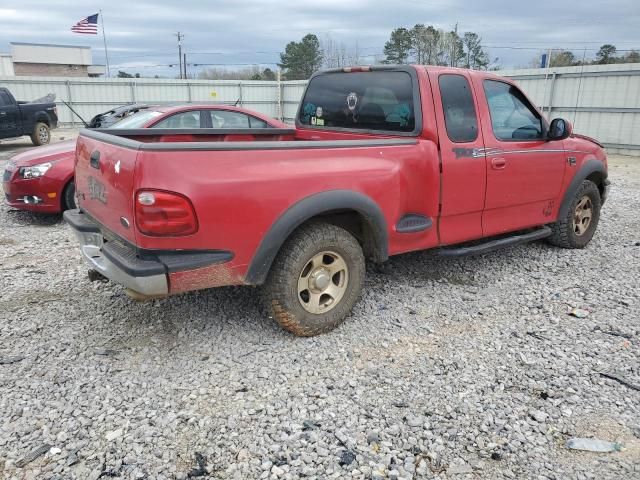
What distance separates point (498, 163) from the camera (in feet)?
15.0

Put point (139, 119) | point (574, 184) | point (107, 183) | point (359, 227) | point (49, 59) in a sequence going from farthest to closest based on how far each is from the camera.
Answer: point (49, 59) < point (139, 119) < point (574, 184) < point (359, 227) < point (107, 183)

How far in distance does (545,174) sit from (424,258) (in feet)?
4.69

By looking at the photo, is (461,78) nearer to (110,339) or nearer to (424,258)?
(424,258)

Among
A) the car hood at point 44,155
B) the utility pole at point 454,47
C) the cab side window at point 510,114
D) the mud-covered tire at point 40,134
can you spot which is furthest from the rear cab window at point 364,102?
the utility pole at point 454,47

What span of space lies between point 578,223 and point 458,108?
8.15ft

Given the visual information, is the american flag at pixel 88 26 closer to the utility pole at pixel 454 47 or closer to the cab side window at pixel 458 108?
the utility pole at pixel 454 47

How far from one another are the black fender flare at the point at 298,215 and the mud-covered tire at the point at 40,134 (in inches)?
583

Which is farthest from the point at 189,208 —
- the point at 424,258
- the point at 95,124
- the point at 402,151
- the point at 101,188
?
the point at 95,124

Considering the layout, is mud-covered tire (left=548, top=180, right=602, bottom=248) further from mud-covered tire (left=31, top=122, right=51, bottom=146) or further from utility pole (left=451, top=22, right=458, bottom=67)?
utility pole (left=451, top=22, right=458, bottom=67)

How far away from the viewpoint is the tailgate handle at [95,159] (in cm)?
342

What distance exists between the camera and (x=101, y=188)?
3396 millimetres

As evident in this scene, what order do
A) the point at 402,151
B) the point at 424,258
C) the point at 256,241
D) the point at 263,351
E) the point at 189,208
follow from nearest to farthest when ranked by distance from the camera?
the point at 189,208 → the point at 256,241 → the point at 263,351 → the point at 402,151 → the point at 424,258

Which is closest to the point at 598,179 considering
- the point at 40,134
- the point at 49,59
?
the point at 40,134

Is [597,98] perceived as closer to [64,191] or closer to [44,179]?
[64,191]
